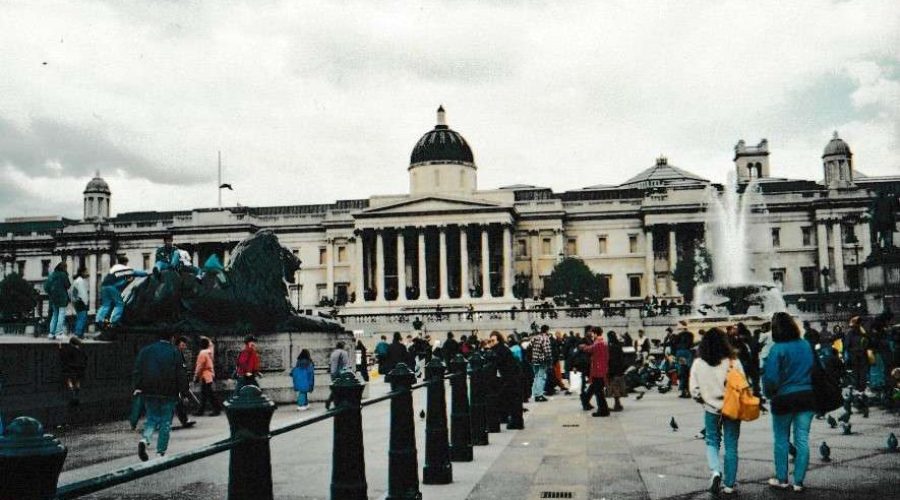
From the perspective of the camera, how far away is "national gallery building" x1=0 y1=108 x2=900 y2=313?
86438 mm

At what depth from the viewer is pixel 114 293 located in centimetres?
2095

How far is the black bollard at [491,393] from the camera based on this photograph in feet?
50.1

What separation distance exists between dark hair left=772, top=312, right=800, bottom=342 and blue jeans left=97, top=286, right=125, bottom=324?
15.8m

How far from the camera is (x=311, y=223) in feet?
318

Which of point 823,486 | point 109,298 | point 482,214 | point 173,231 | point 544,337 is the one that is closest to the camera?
point 823,486

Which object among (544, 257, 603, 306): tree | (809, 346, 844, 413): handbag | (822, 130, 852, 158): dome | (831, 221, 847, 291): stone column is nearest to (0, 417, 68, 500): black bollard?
(809, 346, 844, 413): handbag

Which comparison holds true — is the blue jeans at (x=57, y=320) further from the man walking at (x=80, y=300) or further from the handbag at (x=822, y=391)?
the handbag at (x=822, y=391)

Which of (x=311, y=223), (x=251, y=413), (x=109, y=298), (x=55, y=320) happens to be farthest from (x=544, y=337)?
(x=311, y=223)

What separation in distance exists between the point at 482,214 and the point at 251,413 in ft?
271

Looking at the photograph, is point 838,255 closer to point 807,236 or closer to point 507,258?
point 807,236

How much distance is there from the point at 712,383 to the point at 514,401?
680 cm

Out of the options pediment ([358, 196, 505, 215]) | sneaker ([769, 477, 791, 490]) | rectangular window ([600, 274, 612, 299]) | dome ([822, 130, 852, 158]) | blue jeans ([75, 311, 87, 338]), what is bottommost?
sneaker ([769, 477, 791, 490])

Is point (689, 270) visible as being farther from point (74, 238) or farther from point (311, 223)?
point (74, 238)

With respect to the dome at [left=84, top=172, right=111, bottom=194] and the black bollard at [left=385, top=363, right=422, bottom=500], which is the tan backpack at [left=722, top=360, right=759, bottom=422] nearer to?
the black bollard at [left=385, top=363, right=422, bottom=500]
